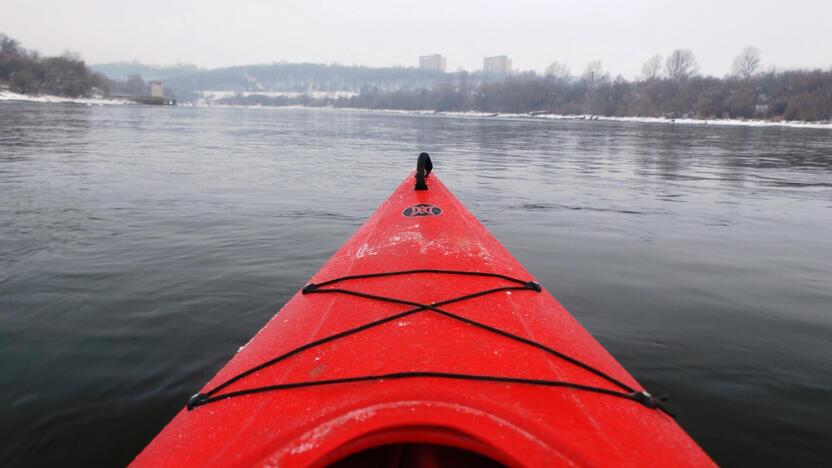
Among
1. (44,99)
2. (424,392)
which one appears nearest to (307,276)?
(424,392)

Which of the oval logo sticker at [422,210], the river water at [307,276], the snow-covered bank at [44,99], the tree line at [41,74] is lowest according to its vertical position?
the river water at [307,276]

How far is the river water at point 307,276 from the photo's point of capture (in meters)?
3.17

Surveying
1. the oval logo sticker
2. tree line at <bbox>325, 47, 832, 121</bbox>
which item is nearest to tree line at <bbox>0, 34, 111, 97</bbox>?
tree line at <bbox>325, 47, 832, 121</bbox>

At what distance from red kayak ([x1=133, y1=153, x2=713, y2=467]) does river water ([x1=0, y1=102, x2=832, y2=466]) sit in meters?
1.38

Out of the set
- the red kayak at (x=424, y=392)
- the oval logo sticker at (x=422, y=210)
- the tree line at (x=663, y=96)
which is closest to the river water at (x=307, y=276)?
the red kayak at (x=424, y=392)

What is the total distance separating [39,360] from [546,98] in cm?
12637

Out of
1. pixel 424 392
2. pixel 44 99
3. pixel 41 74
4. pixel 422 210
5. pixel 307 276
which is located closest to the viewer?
pixel 424 392

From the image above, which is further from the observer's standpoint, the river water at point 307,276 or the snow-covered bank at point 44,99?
the snow-covered bank at point 44,99

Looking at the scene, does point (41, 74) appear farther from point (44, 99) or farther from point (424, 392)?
point (424, 392)

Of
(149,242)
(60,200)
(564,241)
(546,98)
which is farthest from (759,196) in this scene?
(546,98)

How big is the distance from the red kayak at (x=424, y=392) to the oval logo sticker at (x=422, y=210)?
1.25 m

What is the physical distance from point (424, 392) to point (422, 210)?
2588mm

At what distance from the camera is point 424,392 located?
160cm

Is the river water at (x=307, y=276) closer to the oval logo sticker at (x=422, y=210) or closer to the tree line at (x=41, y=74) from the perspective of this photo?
the oval logo sticker at (x=422, y=210)
